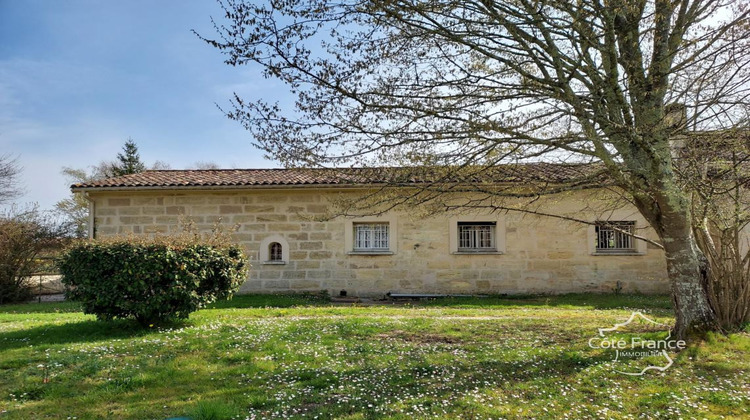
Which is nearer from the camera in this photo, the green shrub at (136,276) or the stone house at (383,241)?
the green shrub at (136,276)

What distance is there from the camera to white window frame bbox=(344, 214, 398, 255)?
11.2m

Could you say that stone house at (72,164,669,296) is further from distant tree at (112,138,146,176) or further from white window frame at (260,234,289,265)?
distant tree at (112,138,146,176)

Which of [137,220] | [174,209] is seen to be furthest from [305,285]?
[137,220]

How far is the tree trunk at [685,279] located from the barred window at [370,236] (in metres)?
6.98

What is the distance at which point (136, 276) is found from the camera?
5852 mm

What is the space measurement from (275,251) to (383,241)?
2.89 m

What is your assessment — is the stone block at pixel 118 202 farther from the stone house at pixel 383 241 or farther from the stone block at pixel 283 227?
the stone block at pixel 283 227

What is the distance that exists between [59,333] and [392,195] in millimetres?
4987

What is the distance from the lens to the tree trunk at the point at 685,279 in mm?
5125

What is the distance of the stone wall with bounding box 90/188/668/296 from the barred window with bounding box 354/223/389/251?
0.92ft

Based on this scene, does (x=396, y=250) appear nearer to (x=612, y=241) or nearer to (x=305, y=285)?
(x=305, y=285)

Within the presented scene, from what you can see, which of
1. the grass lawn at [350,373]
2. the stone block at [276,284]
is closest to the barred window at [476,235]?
the grass lawn at [350,373]

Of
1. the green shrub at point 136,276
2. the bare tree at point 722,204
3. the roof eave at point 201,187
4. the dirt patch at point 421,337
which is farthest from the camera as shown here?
the roof eave at point 201,187

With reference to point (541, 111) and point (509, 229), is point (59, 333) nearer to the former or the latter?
point (541, 111)
